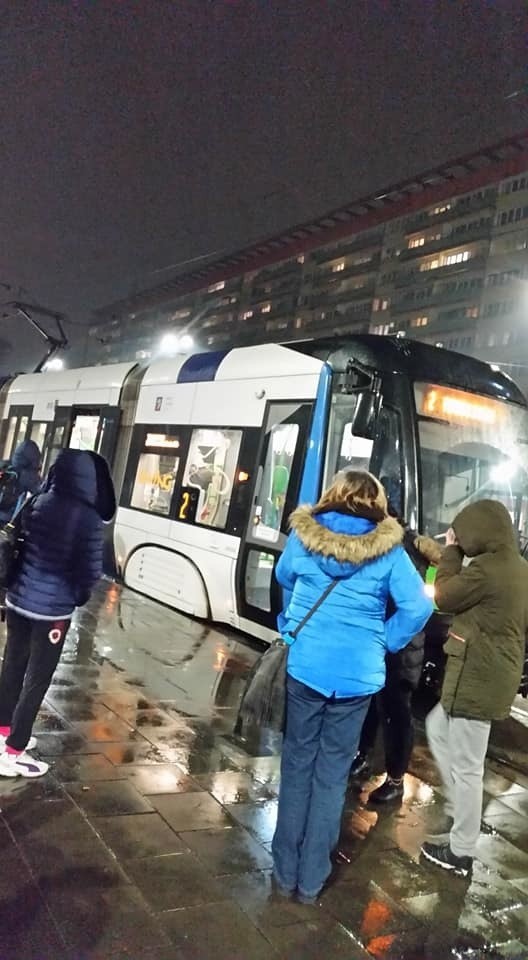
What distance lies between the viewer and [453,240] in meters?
69.1

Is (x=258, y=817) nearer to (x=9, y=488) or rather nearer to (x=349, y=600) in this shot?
(x=349, y=600)

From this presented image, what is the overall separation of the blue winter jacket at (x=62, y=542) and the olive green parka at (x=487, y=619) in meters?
1.91

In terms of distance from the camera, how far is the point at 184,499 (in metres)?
8.69

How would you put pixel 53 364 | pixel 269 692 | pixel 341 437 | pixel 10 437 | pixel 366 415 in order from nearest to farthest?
pixel 269 692 < pixel 366 415 < pixel 341 437 < pixel 10 437 < pixel 53 364

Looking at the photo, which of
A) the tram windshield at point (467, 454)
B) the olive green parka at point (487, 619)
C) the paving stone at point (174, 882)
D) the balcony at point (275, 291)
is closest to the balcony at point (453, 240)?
the balcony at point (275, 291)

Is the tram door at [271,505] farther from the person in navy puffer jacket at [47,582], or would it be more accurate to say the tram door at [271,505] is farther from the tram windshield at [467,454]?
the person in navy puffer jacket at [47,582]

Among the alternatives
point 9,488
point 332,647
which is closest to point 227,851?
point 332,647

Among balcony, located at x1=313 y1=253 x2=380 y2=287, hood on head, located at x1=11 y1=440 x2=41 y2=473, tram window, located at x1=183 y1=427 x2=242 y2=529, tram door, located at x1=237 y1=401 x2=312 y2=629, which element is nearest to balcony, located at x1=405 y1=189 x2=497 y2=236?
balcony, located at x1=313 y1=253 x2=380 y2=287

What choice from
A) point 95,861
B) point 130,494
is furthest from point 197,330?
point 95,861

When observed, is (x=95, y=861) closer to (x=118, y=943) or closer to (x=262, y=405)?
(x=118, y=943)

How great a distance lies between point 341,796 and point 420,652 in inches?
53.3

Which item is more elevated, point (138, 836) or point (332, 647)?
point (332, 647)

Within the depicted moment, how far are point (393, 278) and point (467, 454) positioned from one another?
7538cm

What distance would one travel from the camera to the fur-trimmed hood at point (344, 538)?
3078 mm
